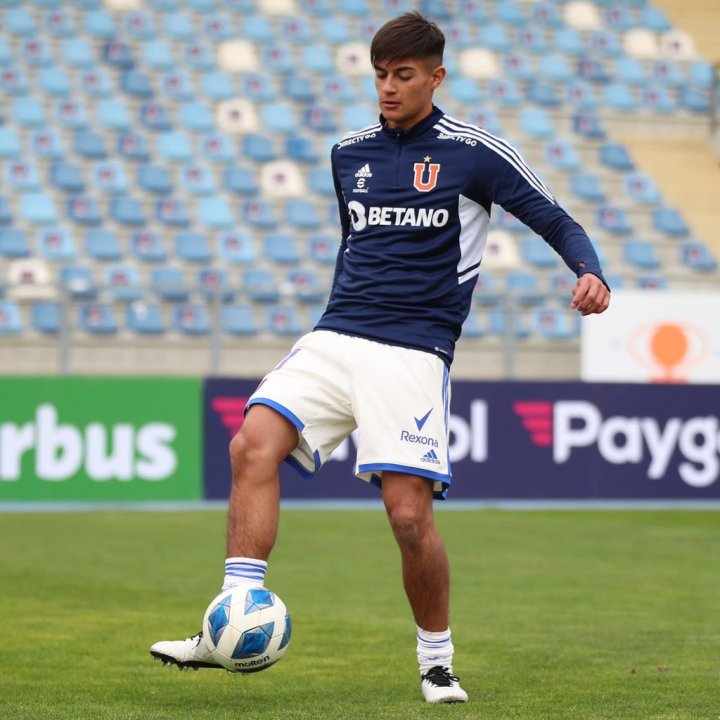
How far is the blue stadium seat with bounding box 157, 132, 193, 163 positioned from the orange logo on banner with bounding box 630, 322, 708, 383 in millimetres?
7466

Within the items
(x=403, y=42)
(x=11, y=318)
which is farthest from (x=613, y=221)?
(x=403, y=42)

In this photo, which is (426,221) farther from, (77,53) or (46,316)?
(77,53)

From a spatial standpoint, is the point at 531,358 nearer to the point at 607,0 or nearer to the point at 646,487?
the point at 646,487

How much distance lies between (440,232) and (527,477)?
10.4 m

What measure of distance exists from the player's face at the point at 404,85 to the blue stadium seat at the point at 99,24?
1820 centimetres

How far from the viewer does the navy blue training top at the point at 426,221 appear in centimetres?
472

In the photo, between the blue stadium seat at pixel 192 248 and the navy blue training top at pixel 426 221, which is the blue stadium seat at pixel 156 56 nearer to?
the blue stadium seat at pixel 192 248

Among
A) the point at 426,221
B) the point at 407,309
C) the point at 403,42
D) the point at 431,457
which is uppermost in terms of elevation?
the point at 403,42

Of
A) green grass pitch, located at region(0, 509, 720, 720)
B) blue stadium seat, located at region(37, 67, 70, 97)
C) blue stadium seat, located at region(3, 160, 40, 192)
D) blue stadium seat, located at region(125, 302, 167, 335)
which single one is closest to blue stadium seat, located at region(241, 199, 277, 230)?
blue stadium seat, located at region(3, 160, 40, 192)

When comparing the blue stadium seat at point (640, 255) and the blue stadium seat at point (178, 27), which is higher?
the blue stadium seat at point (178, 27)

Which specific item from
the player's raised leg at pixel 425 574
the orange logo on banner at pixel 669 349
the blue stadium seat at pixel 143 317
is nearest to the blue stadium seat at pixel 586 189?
the orange logo on banner at pixel 669 349

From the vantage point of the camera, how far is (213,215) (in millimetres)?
19422

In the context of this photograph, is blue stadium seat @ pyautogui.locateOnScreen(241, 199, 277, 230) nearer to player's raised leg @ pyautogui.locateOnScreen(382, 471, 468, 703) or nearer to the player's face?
the player's face

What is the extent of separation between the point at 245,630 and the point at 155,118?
56.4ft
